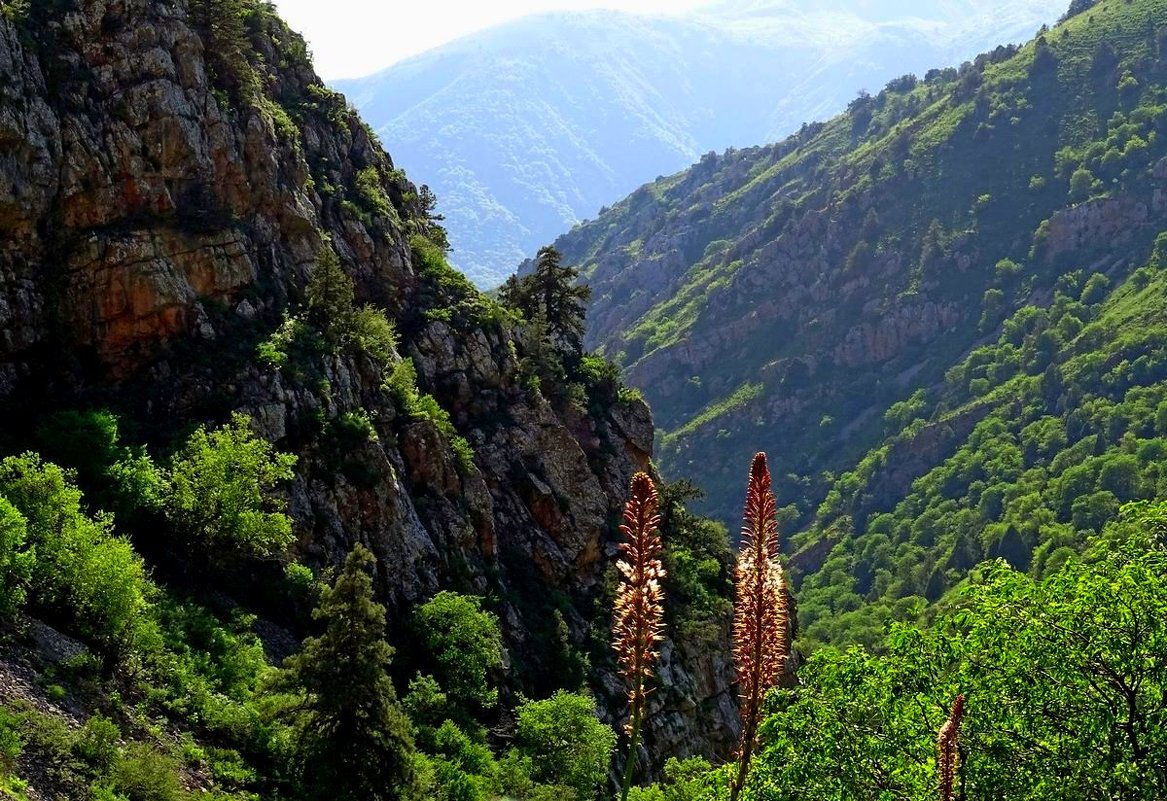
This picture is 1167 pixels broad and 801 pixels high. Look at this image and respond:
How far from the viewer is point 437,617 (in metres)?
45.3

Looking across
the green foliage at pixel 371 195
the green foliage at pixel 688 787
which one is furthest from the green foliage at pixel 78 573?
the green foliage at pixel 371 195

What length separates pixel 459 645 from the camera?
147 feet

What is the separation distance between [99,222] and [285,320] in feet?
31.9

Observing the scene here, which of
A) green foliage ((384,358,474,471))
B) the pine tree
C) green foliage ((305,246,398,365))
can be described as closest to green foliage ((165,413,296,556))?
the pine tree

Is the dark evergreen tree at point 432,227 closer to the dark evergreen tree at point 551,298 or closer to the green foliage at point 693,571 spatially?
the dark evergreen tree at point 551,298

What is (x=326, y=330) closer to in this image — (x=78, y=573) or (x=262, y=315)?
(x=262, y=315)

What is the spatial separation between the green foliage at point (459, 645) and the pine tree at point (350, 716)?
1315 centimetres

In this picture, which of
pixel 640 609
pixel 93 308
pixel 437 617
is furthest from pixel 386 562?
pixel 640 609

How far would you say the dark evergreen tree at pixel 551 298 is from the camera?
256 feet

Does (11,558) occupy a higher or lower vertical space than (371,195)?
lower

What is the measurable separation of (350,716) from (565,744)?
1421 centimetres

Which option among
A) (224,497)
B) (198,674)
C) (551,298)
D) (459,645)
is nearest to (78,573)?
(198,674)

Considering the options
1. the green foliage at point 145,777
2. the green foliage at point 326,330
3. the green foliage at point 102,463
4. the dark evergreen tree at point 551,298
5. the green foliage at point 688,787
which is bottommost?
the green foliage at point 688,787

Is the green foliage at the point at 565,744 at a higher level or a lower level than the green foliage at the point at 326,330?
lower
